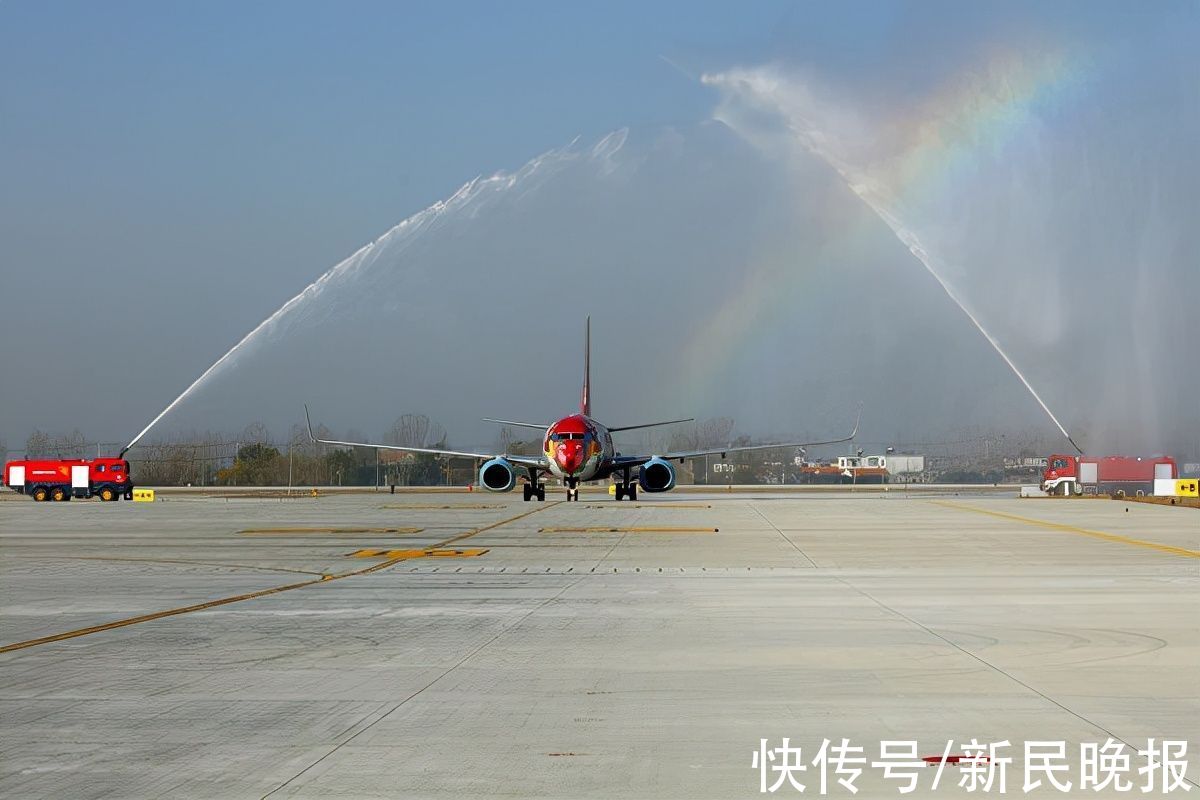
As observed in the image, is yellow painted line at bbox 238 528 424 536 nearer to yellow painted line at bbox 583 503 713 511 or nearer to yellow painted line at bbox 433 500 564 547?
yellow painted line at bbox 433 500 564 547

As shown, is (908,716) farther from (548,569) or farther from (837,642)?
(548,569)

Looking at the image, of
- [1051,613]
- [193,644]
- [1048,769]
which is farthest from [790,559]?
[1048,769]

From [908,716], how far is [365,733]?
5.15m

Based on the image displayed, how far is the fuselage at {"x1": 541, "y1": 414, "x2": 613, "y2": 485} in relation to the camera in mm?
72875

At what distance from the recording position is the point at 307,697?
13875 mm

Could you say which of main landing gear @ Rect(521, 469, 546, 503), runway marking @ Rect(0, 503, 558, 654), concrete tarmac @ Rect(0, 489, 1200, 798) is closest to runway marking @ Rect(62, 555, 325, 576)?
concrete tarmac @ Rect(0, 489, 1200, 798)

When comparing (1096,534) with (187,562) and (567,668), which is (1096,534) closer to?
(187,562)

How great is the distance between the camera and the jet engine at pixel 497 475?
8000 centimetres

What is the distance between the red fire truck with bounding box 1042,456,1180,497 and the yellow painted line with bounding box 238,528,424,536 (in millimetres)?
72526

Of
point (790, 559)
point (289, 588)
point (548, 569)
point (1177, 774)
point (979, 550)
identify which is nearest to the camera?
point (1177, 774)

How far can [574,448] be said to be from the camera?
72812 millimetres

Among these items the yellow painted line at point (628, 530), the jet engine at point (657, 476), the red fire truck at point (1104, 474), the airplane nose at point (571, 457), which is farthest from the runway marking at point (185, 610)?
the red fire truck at point (1104, 474)

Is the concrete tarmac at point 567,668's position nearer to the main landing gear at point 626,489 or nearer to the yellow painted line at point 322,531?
the yellow painted line at point 322,531

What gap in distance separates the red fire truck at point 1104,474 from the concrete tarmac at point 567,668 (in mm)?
75345
